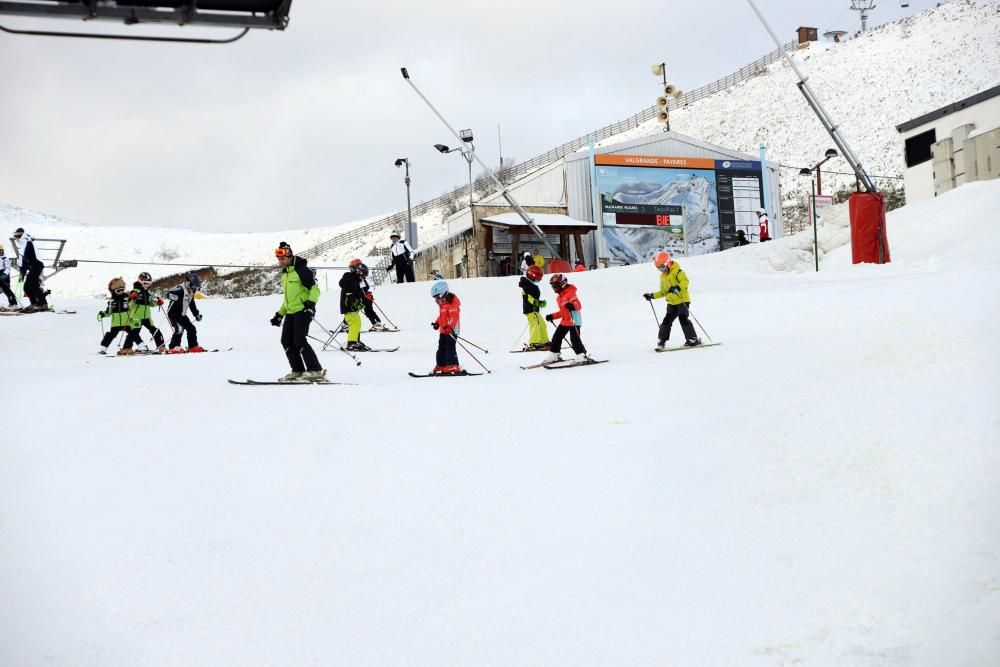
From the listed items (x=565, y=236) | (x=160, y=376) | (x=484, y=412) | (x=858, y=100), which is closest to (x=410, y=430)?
(x=484, y=412)

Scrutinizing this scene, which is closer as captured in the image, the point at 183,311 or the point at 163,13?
the point at 163,13

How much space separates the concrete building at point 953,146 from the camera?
1155 inches

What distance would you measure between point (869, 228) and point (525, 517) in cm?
1861

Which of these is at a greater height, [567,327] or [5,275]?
[5,275]

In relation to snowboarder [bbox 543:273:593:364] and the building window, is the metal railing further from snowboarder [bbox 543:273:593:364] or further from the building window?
snowboarder [bbox 543:273:593:364]

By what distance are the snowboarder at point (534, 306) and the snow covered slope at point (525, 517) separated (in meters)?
4.27

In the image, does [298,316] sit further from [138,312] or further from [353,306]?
[138,312]

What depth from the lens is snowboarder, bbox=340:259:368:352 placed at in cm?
1588

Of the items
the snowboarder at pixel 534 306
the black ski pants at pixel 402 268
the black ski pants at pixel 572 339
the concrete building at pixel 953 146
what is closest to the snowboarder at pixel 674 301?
the black ski pants at pixel 572 339

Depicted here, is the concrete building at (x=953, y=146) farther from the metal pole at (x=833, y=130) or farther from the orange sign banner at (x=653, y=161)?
the metal pole at (x=833, y=130)

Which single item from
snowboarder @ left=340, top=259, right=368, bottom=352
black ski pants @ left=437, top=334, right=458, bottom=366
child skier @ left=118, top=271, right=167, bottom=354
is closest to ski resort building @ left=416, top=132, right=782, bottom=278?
snowboarder @ left=340, top=259, right=368, bottom=352

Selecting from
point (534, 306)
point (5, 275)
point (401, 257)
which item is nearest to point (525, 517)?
point (534, 306)

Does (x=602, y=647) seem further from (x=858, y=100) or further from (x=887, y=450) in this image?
(x=858, y=100)

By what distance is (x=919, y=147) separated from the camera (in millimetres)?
34844
